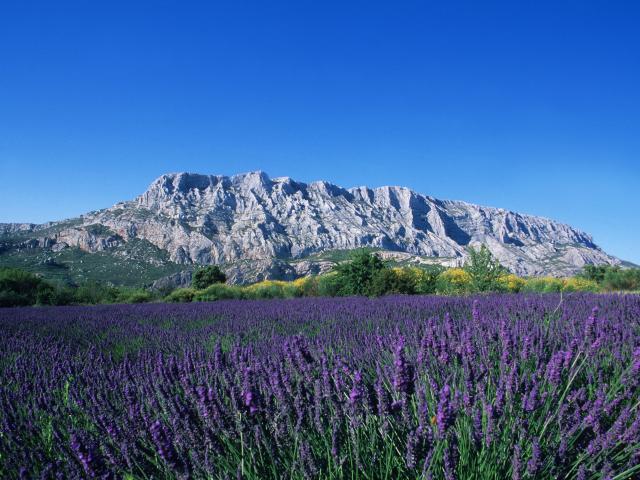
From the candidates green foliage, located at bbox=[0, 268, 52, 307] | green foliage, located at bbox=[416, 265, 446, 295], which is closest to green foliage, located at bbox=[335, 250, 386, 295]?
green foliage, located at bbox=[416, 265, 446, 295]

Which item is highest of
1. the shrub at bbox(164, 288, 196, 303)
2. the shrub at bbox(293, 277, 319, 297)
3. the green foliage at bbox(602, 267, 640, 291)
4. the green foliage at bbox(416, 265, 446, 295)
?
the green foliage at bbox(602, 267, 640, 291)

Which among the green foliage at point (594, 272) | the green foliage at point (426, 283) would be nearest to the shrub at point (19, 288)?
the green foliage at point (426, 283)

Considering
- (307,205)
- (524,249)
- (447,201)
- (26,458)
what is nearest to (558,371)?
(26,458)

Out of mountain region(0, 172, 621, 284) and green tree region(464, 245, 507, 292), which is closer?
green tree region(464, 245, 507, 292)

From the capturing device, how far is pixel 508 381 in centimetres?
146

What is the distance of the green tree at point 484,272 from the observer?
42.2ft

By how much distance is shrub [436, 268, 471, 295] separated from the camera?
13.2 m

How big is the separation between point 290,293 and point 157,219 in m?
94.4

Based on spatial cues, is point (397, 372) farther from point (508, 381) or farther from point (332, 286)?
point (332, 286)

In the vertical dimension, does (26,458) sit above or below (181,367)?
below

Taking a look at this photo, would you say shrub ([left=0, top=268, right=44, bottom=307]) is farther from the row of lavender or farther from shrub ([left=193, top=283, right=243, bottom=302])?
the row of lavender

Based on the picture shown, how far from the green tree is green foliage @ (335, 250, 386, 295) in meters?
2.96

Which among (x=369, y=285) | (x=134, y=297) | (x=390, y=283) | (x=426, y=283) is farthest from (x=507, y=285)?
(x=134, y=297)

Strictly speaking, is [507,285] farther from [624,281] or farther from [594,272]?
[594,272]
